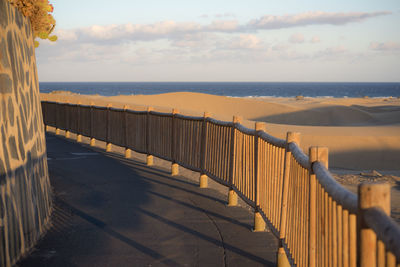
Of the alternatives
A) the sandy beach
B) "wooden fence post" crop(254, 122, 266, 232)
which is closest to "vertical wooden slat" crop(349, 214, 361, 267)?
"wooden fence post" crop(254, 122, 266, 232)

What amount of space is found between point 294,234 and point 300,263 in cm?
44

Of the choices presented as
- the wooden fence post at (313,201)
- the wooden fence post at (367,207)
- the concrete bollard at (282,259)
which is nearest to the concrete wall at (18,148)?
the concrete bollard at (282,259)

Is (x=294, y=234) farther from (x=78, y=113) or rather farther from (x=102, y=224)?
(x=78, y=113)

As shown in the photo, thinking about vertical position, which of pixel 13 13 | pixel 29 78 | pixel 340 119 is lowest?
pixel 340 119

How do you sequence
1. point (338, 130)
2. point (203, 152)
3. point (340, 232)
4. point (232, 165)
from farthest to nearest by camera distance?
point (338, 130)
point (203, 152)
point (232, 165)
point (340, 232)

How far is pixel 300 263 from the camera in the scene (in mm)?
5148

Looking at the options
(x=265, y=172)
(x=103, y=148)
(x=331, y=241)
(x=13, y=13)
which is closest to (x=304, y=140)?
(x=103, y=148)

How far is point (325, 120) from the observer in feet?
147

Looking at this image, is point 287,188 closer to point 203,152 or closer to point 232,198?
point 232,198

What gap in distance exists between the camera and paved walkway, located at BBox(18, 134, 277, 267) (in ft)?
21.2

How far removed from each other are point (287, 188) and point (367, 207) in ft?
10.9

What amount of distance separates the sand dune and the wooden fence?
9.35 metres

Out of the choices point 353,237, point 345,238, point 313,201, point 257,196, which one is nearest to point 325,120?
point 257,196

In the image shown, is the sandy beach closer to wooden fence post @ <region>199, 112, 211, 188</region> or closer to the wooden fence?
wooden fence post @ <region>199, 112, 211, 188</region>
